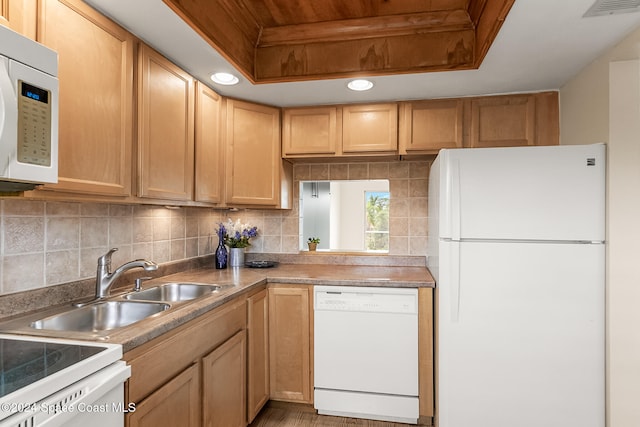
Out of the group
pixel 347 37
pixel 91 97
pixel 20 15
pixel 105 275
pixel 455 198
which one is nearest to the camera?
pixel 20 15

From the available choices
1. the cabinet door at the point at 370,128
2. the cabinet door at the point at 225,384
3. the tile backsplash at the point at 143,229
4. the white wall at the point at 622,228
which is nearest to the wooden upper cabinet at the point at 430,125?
the cabinet door at the point at 370,128

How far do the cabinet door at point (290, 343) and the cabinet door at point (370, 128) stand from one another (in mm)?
1063

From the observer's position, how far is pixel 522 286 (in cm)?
192

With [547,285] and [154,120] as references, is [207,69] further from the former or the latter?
[547,285]

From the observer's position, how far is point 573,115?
2213 mm

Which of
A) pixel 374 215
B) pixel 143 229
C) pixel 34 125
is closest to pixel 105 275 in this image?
pixel 143 229

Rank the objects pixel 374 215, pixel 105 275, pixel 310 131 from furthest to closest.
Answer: pixel 374 215
pixel 310 131
pixel 105 275

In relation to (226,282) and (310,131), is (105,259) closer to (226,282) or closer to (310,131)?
(226,282)

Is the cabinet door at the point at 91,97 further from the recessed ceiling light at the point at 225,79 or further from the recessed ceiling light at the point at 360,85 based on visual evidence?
the recessed ceiling light at the point at 360,85

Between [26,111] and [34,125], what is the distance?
4cm

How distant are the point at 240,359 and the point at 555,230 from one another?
178 cm

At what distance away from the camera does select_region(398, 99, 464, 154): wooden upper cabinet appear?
99.0 inches

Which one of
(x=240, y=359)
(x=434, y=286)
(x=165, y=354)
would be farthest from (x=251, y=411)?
(x=434, y=286)

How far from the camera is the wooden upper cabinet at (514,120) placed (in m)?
2.41
